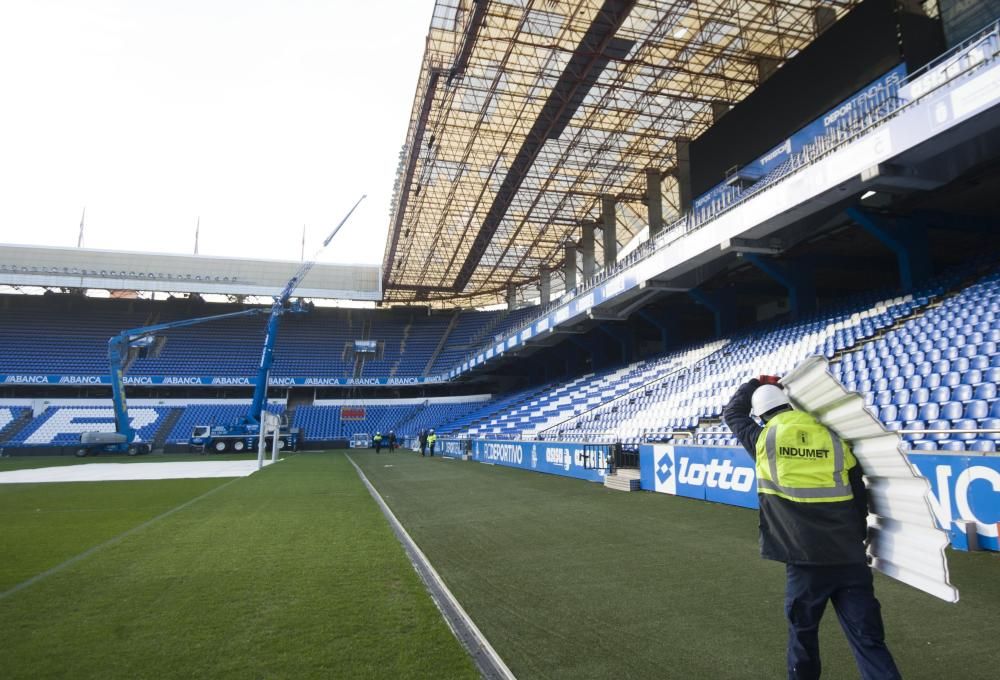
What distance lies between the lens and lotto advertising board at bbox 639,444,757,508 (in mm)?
9383

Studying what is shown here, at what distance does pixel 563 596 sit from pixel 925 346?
34.3 ft

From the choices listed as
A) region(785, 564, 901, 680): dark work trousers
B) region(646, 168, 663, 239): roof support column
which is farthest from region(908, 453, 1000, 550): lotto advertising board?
region(646, 168, 663, 239): roof support column

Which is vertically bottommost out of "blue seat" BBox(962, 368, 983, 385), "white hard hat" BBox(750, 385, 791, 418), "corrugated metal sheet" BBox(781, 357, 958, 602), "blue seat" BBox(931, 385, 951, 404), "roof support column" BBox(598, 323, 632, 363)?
"corrugated metal sheet" BBox(781, 357, 958, 602)

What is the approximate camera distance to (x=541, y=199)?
30188 millimetres

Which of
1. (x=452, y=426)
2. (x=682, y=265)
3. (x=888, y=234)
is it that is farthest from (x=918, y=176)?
(x=452, y=426)

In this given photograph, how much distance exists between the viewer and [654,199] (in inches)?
1087

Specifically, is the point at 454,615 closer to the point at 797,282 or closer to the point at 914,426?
the point at 914,426

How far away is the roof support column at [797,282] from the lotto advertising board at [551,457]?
28.9 ft

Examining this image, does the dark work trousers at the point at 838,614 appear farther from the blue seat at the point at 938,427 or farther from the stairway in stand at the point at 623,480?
the stairway in stand at the point at 623,480

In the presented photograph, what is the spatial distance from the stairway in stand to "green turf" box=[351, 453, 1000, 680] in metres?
3.42

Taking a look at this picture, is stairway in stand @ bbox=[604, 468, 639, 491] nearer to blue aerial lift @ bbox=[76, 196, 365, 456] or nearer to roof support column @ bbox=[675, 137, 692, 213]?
roof support column @ bbox=[675, 137, 692, 213]

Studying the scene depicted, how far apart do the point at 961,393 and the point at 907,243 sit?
7911 millimetres

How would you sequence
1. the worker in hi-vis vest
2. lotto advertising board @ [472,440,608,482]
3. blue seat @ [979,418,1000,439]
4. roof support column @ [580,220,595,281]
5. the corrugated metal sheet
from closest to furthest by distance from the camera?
1. the corrugated metal sheet
2. the worker in hi-vis vest
3. blue seat @ [979,418,1000,439]
4. lotto advertising board @ [472,440,608,482]
5. roof support column @ [580,220,595,281]

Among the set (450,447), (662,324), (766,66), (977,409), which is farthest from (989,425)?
(450,447)
